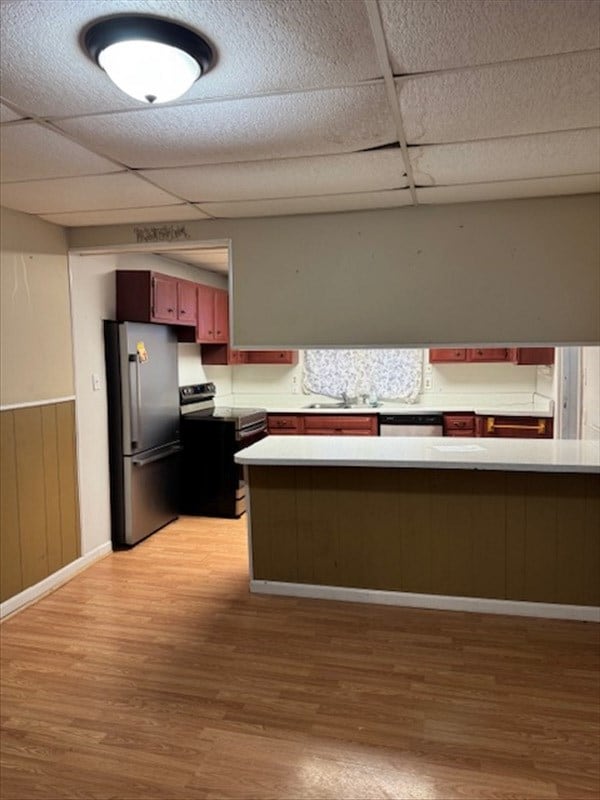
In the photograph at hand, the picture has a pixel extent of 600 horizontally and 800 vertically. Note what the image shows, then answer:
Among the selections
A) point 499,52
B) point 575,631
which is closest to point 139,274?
point 499,52

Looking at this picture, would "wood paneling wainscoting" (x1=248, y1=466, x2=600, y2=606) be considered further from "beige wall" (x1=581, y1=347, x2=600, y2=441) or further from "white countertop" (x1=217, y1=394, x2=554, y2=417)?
"white countertop" (x1=217, y1=394, x2=554, y2=417)

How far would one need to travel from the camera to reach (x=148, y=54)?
1440 millimetres

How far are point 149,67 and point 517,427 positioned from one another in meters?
4.88

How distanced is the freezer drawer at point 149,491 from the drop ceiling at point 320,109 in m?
2.11

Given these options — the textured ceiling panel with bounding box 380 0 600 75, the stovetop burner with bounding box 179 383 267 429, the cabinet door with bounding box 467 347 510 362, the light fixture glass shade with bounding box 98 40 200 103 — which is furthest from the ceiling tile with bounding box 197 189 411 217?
the cabinet door with bounding box 467 347 510 362

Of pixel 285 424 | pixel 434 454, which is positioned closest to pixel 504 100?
pixel 434 454

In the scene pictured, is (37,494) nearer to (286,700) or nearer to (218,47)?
(286,700)

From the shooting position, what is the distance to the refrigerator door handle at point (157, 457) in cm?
437

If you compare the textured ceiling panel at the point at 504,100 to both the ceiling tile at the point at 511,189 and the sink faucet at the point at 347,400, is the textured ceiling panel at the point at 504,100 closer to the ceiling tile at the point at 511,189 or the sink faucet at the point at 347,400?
the ceiling tile at the point at 511,189

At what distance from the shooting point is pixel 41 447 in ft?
11.6

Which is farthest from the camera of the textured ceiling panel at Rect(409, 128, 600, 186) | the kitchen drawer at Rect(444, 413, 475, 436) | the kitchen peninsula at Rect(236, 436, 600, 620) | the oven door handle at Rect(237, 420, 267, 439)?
the kitchen drawer at Rect(444, 413, 475, 436)

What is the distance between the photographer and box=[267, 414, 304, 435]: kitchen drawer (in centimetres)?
606

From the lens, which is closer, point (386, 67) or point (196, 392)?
point (386, 67)

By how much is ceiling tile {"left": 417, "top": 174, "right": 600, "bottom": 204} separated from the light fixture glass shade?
165cm
